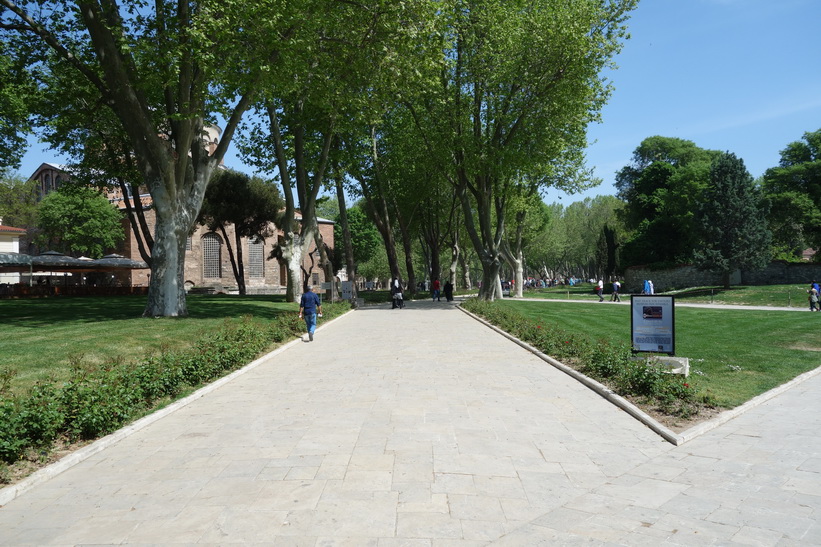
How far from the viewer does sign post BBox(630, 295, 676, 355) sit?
9.48m

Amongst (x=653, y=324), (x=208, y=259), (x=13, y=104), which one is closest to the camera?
(x=653, y=324)

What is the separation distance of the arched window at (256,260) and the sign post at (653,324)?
184ft

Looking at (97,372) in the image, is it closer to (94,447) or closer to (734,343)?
(94,447)

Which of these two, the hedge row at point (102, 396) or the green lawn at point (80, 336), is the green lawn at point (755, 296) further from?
the hedge row at point (102, 396)

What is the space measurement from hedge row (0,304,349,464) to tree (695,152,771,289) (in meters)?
36.5

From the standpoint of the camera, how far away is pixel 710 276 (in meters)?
44.0

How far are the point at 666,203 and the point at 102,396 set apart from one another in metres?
51.0

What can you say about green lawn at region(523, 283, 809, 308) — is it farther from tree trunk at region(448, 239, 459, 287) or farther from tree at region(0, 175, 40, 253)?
tree at region(0, 175, 40, 253)

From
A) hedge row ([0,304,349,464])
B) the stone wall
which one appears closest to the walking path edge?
hedge row ([0,304,349,464])

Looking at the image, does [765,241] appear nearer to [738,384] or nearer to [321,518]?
[738,384]

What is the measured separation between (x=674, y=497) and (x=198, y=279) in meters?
56.9

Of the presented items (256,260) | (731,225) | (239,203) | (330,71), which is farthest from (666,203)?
(256,260)

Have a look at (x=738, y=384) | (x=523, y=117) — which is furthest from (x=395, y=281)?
(x=738, y=384)

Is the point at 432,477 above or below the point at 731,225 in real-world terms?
below
